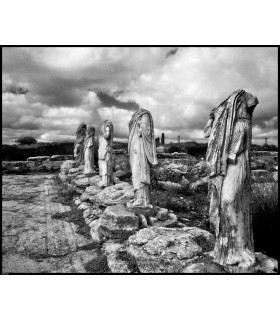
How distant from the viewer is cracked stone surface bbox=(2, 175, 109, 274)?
468 centimetres

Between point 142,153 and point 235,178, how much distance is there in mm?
3101

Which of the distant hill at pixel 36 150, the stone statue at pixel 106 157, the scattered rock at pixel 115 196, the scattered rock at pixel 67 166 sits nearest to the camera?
the scattered rock at pixel 115 196

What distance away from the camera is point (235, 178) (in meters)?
3.55

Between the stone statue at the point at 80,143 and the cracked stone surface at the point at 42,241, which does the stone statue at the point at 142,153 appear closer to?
the cracked stone surface at the point at 42,241

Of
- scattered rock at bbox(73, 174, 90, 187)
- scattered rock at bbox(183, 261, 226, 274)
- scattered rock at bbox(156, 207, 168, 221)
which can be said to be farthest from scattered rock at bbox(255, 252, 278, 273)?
scattered rock at bbox(73, 174, 90, 187)

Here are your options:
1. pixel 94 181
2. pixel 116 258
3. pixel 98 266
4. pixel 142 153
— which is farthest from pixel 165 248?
pixel 94 181

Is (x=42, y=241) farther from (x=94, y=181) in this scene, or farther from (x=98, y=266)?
(x=94, y=181)

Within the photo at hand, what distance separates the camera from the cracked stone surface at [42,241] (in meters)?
4.68

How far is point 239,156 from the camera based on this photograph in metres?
3.58

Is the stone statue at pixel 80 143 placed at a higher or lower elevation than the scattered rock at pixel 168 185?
higher

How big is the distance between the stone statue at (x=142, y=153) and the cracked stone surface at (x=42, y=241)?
4.76 ft

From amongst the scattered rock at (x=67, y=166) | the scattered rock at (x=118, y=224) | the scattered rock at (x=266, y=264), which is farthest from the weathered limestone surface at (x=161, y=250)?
the scattered rock at (x=67, y=166)

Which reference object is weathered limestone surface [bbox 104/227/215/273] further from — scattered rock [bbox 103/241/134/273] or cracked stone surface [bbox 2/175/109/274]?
cracked stone surface [bbox 2/175/109/274]

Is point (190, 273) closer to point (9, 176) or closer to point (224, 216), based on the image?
point (224, 216)
